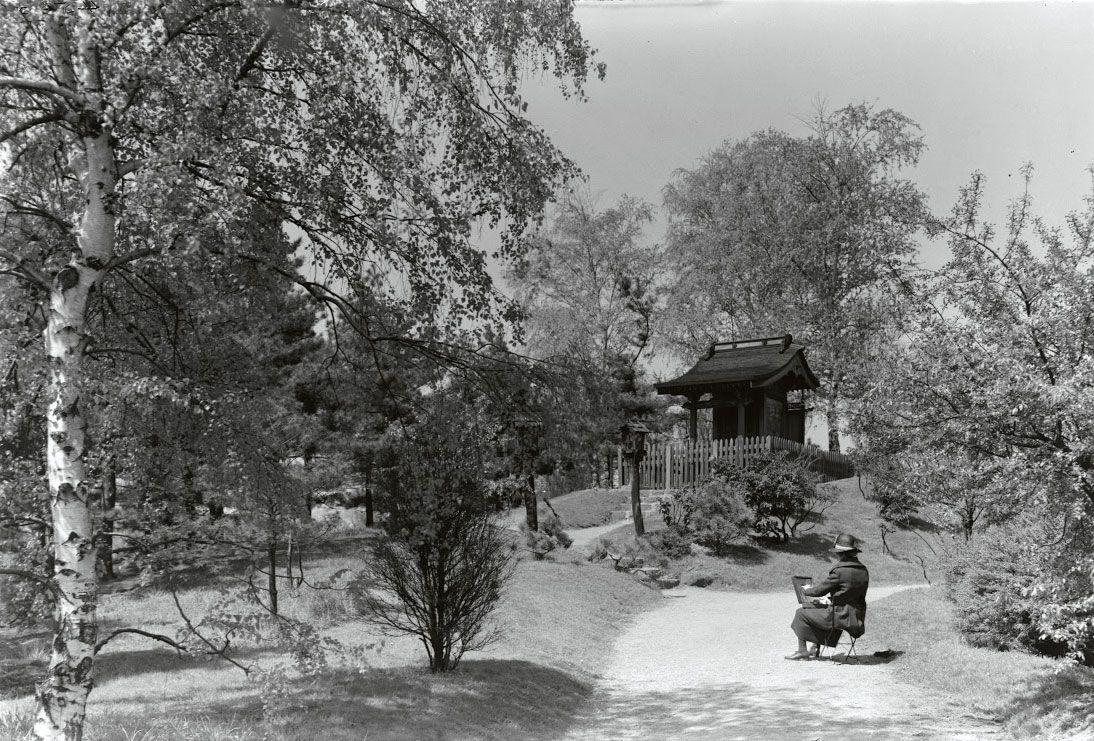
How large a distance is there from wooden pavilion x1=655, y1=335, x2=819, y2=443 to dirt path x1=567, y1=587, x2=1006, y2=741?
45.8 feet

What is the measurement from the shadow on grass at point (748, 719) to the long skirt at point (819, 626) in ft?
4.78

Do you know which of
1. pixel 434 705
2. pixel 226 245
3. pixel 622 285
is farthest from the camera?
pixel 622 285

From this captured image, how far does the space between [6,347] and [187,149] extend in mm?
2545

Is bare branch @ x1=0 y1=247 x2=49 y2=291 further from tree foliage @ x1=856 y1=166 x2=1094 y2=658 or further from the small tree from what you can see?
tree foliage @ x1=856 y1=166 x2=1094 y2=658

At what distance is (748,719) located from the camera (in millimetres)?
7980

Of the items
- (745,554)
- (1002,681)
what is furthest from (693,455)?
(1002,681)

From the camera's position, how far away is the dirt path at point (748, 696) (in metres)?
7.66

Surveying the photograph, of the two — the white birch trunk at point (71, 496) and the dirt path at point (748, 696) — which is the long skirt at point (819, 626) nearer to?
the dirt path at point (748, 696)

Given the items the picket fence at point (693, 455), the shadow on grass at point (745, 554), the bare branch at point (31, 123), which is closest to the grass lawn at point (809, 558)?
the shadow on grass at point (745, 554)

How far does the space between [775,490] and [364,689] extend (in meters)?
15.1

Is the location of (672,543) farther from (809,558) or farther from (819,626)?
(819,626)

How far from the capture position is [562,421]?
8547mm

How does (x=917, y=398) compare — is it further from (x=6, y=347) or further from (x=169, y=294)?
(x=6, y=347)

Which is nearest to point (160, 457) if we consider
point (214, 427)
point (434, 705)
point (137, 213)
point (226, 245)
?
point (214, 427)
